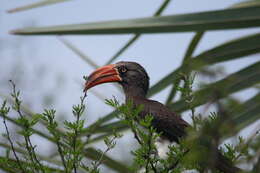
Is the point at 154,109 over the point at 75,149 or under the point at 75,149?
under

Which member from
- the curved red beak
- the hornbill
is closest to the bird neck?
the hornbill

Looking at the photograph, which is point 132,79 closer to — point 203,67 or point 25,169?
point 25,169

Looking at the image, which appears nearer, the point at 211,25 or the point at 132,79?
Result: the point at 211,25

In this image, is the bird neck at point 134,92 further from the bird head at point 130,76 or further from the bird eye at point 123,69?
the bird eye at point 123,69

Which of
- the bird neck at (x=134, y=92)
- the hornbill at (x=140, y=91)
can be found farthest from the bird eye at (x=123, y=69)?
the bird neck at (x=134, y=92)

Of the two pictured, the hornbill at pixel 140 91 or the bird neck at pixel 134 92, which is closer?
the hornbill at pixel 140 91

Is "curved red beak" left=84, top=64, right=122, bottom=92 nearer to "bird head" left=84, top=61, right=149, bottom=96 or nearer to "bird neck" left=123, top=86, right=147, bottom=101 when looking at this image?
"bird head" left=84, top=61, right=149, bottom=96

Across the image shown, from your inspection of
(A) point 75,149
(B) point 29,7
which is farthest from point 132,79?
(A) point 75,149

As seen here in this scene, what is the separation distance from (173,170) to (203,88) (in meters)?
1.04

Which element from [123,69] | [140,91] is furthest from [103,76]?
[140,91]

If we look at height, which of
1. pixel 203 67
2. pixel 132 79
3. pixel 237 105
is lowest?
pixel 132 79

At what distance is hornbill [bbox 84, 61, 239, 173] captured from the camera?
15.4 ft

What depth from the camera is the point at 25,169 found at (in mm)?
2842

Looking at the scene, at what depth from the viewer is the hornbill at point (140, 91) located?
15.4 feet
